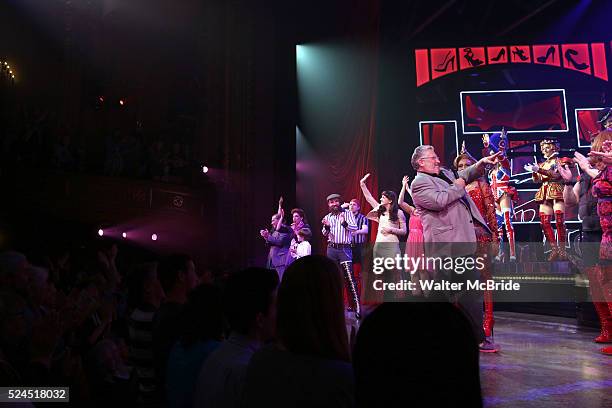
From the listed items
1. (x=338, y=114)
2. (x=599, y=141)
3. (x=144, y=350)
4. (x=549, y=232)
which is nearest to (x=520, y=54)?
(x=338, y=114)

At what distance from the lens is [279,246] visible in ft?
27.0


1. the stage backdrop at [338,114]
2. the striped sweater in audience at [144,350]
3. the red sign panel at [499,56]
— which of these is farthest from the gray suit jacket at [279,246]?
the red sign panel at [499,56]

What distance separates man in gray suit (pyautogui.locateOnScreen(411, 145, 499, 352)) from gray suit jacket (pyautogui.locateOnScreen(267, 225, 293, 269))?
14.2 feet

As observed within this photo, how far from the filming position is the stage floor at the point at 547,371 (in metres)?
2.76

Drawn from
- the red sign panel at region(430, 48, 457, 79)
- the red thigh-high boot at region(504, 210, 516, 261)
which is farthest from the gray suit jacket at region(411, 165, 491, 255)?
the red sign panel at region(430, 48, 457, 79)

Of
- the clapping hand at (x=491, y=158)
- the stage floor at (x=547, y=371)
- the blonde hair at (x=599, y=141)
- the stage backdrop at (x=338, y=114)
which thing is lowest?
the stage floor at (x=547, y=371)

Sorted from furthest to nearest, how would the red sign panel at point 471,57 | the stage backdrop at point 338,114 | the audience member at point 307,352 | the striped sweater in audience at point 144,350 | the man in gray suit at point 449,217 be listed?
the red sign panel at point 471,57
the stage backdrop at point 338,114
the man in gray suit at point 449,217
the striped sweater in audience at point 144,350
the audience member at point 307,352

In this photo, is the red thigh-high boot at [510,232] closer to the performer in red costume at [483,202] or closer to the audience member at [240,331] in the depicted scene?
the performer in red costume at [483,202]

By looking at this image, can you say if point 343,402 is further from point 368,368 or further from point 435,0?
point 435,0

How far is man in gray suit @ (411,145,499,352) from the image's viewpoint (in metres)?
3.85

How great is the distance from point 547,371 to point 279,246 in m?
5.25

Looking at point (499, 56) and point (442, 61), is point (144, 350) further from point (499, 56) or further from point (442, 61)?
point (499, 56)

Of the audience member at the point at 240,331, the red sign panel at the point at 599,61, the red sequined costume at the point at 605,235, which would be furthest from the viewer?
the red sign panel at the point at 599,61

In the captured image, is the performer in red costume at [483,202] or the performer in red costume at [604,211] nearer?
the performer in red costume at [604,211]
